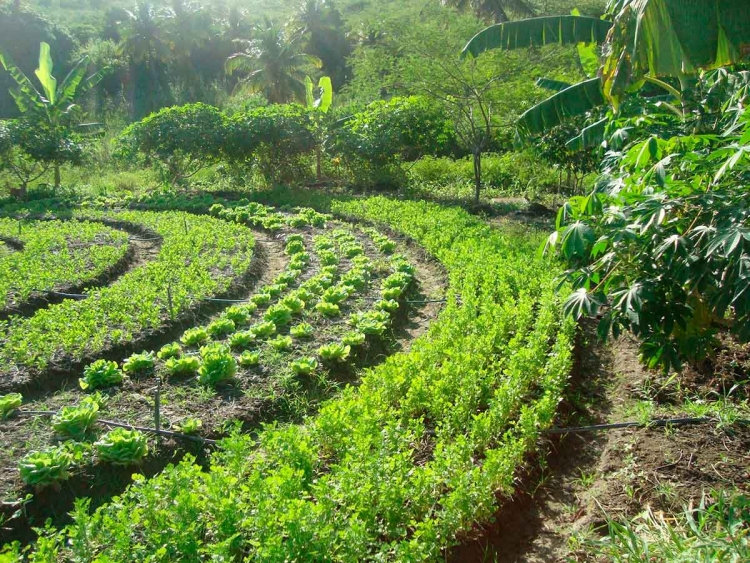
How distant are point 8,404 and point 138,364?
3.63ft

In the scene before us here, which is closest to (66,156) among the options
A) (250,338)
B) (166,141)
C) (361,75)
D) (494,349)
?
(166,141)

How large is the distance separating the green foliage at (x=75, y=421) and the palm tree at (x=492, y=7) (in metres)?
24.2

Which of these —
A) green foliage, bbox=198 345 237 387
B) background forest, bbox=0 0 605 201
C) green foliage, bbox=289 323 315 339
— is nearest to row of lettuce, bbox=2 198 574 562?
green foliage, bbox=198 345 237 387

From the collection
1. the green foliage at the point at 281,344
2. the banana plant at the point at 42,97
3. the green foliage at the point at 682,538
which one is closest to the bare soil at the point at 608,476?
the green foliage at the point at 682,538

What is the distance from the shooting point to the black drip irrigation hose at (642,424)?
4449 mm

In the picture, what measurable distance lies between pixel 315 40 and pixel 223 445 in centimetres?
3331

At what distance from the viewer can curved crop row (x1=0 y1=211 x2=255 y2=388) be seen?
6254mm

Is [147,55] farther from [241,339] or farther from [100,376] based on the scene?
[100,376]

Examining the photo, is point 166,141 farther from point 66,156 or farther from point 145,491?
point 145,491

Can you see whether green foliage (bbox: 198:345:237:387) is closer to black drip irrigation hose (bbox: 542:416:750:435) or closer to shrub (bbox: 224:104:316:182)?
black drip irrigation hose (bbox: 542:416:750:435)

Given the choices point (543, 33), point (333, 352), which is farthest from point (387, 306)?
point (543, 33)

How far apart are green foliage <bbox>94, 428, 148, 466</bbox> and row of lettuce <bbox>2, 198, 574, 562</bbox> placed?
380mm

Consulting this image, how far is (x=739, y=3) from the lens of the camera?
4328 millimetres

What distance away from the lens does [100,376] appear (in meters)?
5.55
